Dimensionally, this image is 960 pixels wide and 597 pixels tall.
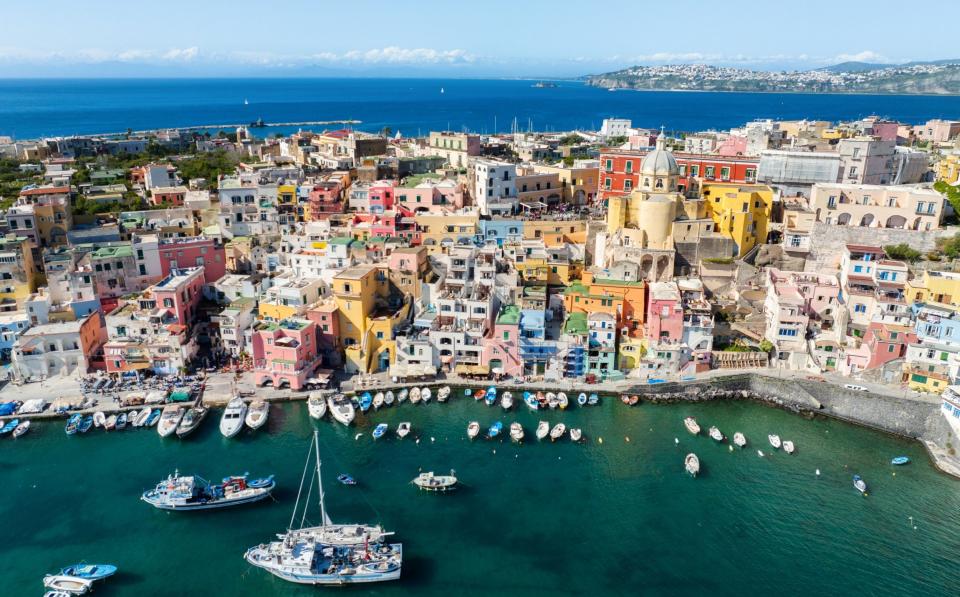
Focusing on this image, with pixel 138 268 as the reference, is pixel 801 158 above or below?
above

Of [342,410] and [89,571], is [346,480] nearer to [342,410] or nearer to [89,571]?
[342,410]

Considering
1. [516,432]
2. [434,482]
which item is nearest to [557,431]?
[516,432]

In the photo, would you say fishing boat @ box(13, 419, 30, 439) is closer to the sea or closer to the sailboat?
the sailboat

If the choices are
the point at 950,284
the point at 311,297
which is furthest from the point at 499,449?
the point at 950,284

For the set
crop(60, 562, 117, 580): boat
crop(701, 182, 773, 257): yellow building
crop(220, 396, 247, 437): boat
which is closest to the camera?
crop(60, 562, 117, 580): boat

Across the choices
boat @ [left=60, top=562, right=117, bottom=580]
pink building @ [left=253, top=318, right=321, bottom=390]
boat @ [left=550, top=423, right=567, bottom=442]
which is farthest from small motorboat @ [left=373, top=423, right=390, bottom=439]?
boat @ [left=60, top=562, right=117, bottom=580]

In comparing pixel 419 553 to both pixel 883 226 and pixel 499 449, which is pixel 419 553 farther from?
pixel 883 226
